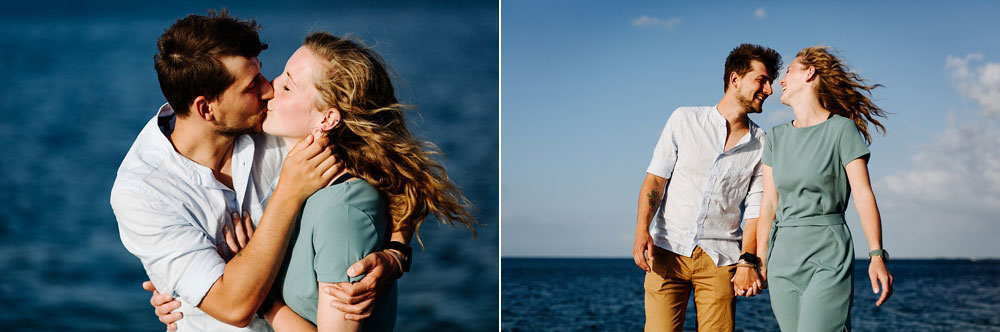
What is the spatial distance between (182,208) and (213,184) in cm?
11

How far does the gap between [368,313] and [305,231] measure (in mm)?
261

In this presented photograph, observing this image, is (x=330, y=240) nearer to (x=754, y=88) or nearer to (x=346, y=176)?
(x=346, y=176)

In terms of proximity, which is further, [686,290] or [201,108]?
[686,290]

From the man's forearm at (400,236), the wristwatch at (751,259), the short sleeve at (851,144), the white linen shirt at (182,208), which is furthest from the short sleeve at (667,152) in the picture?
the white linen shirt at (182,208)

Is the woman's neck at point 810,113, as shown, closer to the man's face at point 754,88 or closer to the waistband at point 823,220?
the waistband at point 823,220

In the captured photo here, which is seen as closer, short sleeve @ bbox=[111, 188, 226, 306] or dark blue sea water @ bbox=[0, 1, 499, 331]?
short sleeve @ bbox=[111, 188, 226, 306]

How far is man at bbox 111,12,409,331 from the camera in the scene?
2.00 m

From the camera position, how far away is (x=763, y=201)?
295 centimetres

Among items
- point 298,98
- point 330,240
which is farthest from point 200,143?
point 330,240

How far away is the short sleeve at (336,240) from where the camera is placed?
1989mm

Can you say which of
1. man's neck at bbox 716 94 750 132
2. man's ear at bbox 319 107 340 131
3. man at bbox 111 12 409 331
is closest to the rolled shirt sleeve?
man's neck at bbox 716 94 750 132

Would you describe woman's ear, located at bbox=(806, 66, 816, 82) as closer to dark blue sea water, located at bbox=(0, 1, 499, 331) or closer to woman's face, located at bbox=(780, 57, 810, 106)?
woman's face, located at bbox=(780, 57, 810, 106)

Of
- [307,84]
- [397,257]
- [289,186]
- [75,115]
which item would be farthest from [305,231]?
[75,115]

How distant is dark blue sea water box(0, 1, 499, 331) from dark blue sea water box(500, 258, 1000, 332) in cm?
1308
